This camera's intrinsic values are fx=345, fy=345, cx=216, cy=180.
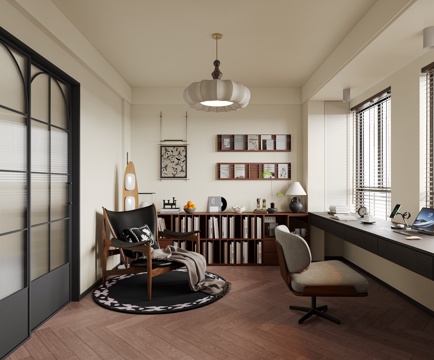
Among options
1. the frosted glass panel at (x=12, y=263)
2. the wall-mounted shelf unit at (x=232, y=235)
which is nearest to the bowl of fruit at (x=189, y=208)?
the wall-mounted shelf unit at (x=232, y=235)

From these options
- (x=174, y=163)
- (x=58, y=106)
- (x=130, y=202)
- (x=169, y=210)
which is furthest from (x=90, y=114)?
(x=169, y=210)

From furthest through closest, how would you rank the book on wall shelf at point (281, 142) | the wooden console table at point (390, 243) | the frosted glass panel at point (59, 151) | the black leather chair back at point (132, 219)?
the book on wall shelf at point (281, 142) → the black leather chair back at point (132, 219) → the frosted glass panel at point (59, 151) → the wooden console table at point (390, 243)

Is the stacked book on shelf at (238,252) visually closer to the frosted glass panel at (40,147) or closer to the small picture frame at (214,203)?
the small picture frame at (214,203)

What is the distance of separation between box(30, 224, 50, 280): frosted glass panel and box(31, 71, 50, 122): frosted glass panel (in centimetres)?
99

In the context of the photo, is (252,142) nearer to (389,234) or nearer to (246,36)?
(246,36)

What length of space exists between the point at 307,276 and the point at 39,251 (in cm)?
235

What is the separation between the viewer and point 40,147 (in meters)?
3.05

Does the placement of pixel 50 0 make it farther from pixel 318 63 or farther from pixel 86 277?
pixel 318 63

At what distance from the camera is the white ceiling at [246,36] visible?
2.99 m

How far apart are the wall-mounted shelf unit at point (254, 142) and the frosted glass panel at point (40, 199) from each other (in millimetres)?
2969

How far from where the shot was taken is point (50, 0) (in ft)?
9.52

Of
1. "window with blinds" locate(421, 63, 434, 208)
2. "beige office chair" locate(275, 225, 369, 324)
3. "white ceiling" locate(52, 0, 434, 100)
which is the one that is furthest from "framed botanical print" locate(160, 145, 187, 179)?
"window with blinds" locate(421, 63, 434, 208)

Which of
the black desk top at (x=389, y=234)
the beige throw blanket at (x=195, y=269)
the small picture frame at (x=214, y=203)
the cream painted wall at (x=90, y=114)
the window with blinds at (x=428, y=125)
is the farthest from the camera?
the small picture frame at (x=214, y=203)

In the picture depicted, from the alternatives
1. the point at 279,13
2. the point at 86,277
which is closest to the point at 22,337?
the point at 86,277
